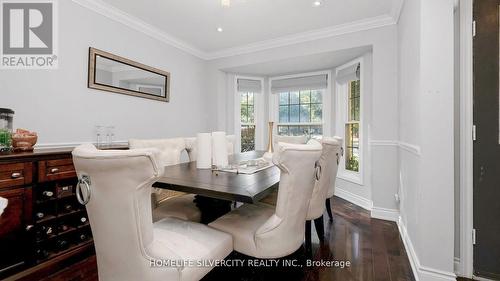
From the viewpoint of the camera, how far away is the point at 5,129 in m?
1.74

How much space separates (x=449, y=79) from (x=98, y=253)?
237 cm

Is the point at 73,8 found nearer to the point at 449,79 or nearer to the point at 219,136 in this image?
the point at 219,136

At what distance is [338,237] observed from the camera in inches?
92.8

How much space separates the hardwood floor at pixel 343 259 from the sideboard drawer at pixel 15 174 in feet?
2.54

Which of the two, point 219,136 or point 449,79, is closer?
point 449,79

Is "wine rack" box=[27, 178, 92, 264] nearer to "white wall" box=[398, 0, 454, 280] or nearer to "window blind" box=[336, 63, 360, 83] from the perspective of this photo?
"white wall" box=[398, 0, 454, 280]

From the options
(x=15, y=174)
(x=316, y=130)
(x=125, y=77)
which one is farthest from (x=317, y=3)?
(x=15, y=174)

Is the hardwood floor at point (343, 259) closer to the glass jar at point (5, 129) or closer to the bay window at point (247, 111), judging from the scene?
the glass jar at point (5, 129)

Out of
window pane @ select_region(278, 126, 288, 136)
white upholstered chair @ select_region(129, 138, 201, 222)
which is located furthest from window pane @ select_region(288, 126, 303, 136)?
white upholstered chair @ select_region(129, 138, 201, 222)

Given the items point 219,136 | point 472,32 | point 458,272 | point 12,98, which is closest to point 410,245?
point 458,272

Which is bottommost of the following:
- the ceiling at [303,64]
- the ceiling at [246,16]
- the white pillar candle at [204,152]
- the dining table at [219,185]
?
the dining table at [219,185]

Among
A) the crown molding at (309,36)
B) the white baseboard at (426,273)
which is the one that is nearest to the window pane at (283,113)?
the crown molding at (309,36)

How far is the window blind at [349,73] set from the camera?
356cm

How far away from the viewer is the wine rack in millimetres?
1762
